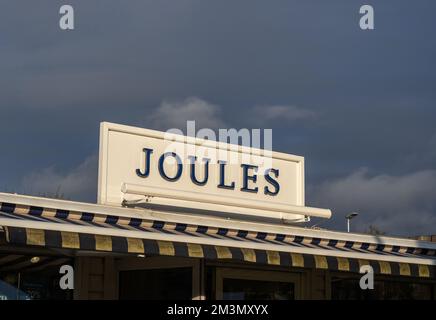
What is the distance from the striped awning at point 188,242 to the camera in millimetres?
10961

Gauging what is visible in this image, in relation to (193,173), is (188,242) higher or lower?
lower

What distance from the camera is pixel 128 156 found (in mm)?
A: 14727

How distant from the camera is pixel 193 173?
50.6 feet

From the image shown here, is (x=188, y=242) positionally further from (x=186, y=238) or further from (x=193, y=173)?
(x=193, y=173)

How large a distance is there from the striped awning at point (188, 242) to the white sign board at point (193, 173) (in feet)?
4.45

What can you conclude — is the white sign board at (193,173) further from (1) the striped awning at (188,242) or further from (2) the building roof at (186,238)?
(1) the striped awning at (188,242)

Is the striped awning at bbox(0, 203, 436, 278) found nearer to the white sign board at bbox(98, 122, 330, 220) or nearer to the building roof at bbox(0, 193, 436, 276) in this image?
the building roof at bbox(0, 193, 436, 276)

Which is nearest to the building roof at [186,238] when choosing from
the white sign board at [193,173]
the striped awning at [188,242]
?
the striped awning at [188,242]

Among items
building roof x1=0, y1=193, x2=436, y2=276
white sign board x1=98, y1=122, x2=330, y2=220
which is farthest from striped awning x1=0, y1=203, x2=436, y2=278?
white sign board x1=98, y1=122, x2=330, y2=220

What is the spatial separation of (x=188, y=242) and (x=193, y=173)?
334 centimetres

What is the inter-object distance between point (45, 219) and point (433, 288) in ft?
30.0

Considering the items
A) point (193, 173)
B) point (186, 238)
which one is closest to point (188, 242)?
point (186, 238)

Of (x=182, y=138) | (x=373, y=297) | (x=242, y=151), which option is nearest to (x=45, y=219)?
(x=182, y=138)
